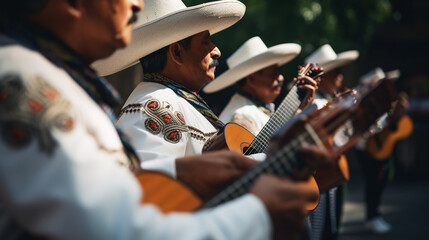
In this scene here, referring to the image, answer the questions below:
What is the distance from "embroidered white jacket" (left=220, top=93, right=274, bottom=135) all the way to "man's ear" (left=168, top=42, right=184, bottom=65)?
1202 millimetres

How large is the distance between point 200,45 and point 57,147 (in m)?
1.88

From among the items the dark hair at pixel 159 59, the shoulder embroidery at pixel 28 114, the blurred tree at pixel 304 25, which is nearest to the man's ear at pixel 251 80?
the dark hair at pixel 159 59

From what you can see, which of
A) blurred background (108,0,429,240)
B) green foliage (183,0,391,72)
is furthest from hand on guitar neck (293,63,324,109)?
green foliage (183,0,391,72)

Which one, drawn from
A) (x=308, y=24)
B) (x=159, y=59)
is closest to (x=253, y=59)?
(x=159, y=59)

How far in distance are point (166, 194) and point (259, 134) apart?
162 centimetres

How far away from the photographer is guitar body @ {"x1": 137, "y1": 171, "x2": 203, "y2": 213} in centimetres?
130

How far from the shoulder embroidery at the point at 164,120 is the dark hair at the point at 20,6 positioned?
47.7 inches

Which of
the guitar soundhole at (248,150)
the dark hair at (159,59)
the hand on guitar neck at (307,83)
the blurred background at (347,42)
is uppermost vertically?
the dark hair at (159,59)

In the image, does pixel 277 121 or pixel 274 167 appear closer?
pixel 274 167

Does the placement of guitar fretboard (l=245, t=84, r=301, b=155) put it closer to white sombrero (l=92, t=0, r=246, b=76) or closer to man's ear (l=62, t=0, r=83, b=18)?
white sombrero (l=92, t=0, r=246, b=76)

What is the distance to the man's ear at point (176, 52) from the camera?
283cm

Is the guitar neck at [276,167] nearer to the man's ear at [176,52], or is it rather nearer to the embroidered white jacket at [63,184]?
the embroidered white jacket at [63,184]

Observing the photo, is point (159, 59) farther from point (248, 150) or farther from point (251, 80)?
point (251, 80)

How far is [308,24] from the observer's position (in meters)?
8.38
